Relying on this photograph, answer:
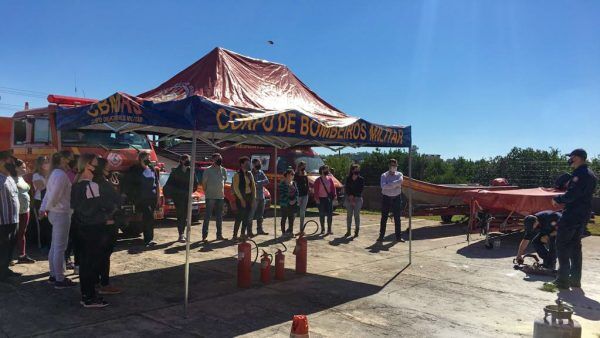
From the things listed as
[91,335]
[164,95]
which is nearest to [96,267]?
[91,335]

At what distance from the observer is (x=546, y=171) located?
21.7 meters

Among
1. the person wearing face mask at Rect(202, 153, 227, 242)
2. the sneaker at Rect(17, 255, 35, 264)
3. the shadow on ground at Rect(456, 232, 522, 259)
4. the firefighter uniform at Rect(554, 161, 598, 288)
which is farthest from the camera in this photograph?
the person wearing face mask at Rect(202, 153, 227, 242)

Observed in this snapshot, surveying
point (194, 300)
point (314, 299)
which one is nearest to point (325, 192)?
point (314, 299)

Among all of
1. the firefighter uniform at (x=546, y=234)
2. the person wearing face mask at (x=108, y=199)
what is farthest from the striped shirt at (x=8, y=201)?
the firefighter uniform at (x=546, y=234)

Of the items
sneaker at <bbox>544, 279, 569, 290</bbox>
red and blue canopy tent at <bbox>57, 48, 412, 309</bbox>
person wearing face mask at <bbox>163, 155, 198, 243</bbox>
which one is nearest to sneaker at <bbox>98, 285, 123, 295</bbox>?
red and blue canopy tent at <bbox>57, 48, 412, 309</bbox>

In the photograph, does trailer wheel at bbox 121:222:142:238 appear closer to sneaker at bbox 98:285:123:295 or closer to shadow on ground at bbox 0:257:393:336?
shadow on ground at bbox 0:257:393:336

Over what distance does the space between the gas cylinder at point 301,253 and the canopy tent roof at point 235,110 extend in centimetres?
168

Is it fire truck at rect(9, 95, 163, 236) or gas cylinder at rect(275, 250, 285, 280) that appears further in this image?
fire truck at rect(9, 95, 163, 236)

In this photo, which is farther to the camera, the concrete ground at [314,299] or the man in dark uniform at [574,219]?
the man in dark uniform at [574,219]

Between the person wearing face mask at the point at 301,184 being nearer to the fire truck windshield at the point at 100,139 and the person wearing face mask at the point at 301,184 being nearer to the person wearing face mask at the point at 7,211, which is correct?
the fire truck windshield at the point at 100,139

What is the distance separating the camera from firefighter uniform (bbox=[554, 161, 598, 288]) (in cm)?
709

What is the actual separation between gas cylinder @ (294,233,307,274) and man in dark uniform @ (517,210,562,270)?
401 cm

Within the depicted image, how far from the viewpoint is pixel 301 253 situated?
766 cm

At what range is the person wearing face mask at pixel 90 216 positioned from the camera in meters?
5.48
